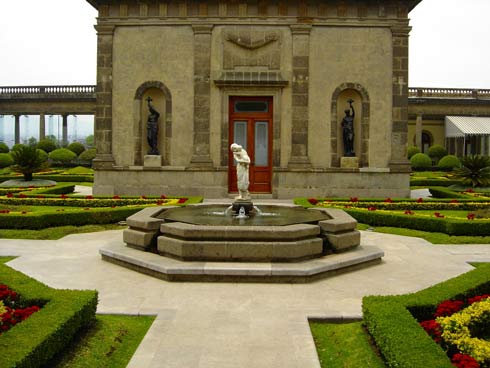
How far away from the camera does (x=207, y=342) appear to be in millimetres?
6574

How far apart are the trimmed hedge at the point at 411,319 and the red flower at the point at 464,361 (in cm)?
19

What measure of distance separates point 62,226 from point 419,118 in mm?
38825

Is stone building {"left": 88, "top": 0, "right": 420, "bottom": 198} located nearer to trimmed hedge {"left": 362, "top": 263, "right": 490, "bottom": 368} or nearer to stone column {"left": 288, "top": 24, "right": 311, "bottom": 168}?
stone column {"left": 288, "top": 24, "right": 311, "bottom": 168}

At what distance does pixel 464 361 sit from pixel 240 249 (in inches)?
209

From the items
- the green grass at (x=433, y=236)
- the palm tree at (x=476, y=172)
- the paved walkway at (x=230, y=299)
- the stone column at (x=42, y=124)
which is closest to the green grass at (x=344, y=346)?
the paved walkway at (x=230, y=299)

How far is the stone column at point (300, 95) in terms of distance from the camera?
22.8 meters

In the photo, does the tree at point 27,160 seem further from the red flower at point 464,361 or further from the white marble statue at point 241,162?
the red flower at point 464,361

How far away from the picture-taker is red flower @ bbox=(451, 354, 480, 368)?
17.4ft

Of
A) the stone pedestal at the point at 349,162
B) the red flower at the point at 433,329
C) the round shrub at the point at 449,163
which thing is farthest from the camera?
the round shrub at the point at 449,163

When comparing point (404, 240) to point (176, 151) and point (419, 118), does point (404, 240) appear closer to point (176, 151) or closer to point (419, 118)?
point (176, 151)

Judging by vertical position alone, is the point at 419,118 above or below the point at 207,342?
above

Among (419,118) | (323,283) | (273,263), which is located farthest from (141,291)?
(419,118)

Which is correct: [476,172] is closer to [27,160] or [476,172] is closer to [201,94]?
[201,94]

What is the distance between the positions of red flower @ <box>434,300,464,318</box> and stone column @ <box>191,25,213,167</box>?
16.7 metres
